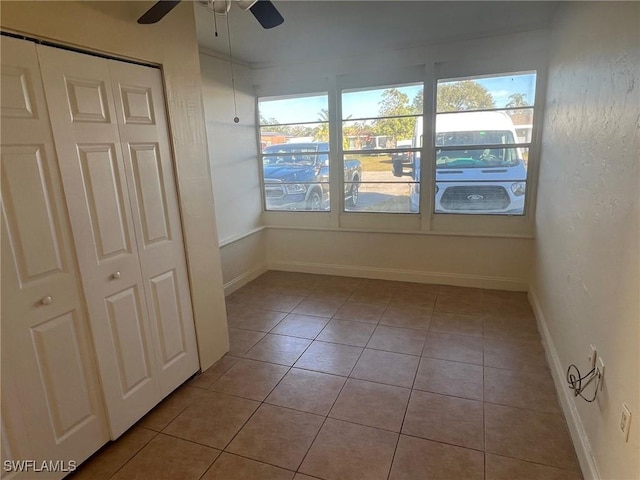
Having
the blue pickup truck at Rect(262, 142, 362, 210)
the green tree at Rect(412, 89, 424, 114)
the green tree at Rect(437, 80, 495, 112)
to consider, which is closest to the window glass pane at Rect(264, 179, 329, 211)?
the blue pickup truck at Rect(262, 142, 362, 210)

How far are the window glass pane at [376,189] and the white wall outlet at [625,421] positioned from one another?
2876mm

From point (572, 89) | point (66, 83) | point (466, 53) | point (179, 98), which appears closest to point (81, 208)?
point (66, 83)

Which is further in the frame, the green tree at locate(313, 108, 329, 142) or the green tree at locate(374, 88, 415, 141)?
the green tree at locate(313, 108, 329, 142)

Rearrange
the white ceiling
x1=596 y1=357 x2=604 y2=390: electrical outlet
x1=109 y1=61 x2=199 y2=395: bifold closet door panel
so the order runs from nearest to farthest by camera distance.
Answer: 1. x1=596 y1=357 x2=604 y2=390: electrical outlet
2. x1=109 y1=61 x2=199 y2=395: bifold closet door panel
3. the white ceiling

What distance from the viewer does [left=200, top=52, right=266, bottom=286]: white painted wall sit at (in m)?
3.65

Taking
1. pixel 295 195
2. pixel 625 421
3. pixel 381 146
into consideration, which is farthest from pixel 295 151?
pixel 625 421

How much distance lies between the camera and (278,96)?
169 inches

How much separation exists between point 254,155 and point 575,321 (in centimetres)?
356

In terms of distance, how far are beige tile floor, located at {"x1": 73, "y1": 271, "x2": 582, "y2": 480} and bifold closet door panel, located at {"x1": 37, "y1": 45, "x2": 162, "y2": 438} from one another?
287 millimetres

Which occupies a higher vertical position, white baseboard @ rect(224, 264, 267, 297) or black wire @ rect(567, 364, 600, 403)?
black wire @ rect(567, 364, 600, 403)

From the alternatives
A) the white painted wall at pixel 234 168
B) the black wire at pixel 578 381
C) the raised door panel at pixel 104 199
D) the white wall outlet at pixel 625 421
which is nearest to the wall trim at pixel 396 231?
the white painted wall at pixel 234 168

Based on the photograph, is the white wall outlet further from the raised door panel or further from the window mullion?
the window mullion

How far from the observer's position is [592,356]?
→ 1718 millimetres
